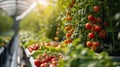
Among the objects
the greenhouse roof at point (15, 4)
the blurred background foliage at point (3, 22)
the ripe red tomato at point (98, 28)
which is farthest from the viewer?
the greenhouse roof at point (15, 4)

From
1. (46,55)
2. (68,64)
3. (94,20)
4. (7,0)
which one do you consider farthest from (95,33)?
(7,0)

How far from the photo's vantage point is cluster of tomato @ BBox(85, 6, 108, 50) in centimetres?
525

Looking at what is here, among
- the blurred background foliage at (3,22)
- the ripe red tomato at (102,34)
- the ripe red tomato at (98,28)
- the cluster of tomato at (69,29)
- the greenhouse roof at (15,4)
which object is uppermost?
the greenhouse roof at (15,4)

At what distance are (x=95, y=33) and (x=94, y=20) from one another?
0.75ft

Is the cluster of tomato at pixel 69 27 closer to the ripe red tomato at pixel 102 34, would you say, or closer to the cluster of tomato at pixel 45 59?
the cluster of tomato at pixel 45 59

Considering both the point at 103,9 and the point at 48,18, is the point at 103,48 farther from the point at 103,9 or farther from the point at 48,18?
the point at 48,18

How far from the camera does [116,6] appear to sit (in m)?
5.30

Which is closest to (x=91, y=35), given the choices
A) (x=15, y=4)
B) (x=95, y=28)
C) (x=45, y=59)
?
(x=95, y=28)

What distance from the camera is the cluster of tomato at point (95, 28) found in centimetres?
525

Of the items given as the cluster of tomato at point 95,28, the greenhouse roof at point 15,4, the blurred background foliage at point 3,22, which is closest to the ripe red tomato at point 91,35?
the cluster of tomato at point 95,28

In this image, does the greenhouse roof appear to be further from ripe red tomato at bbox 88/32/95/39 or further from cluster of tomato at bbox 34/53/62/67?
ripe red tomato at bbox 88/32/95/39

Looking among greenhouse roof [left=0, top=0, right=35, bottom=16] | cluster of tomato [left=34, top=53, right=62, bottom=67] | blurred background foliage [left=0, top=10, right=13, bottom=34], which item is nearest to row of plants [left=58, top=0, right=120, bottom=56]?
cluster of tomato [left=34, top=53, right=62, bottom=67]

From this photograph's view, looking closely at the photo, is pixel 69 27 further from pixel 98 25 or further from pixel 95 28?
pixel 95 28

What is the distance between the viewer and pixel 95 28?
205 inches
